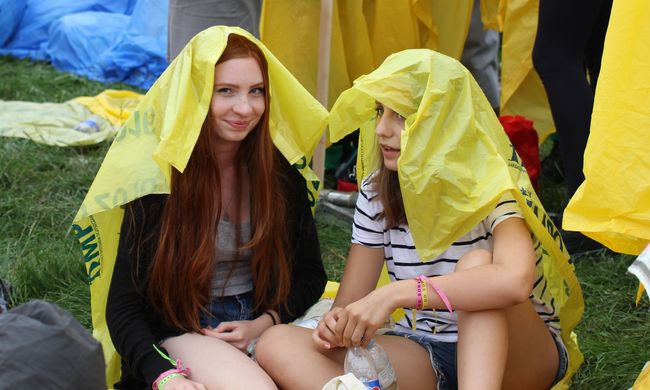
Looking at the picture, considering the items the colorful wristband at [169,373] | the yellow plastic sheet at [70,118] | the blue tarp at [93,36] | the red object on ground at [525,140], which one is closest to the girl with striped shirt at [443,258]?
the colorful wristband at [169,373]

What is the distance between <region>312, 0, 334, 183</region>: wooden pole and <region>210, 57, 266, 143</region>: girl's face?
1230 mm

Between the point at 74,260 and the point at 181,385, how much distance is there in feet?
3.91

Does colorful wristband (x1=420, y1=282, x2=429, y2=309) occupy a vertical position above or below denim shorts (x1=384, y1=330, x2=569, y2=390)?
above

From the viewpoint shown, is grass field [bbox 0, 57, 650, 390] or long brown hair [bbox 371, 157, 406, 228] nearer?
long brown hair [bbox 371, 157, 406, 228]

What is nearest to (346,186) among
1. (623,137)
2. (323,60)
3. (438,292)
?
(323,60)

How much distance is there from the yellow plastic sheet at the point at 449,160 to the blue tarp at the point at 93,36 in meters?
3.98

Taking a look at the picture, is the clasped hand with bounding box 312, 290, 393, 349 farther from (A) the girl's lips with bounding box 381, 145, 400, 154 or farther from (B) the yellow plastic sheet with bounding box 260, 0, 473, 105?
(B) the yellow plastic sheet with bounding box 260, 0, 473, 105

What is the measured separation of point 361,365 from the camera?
86.9 inches

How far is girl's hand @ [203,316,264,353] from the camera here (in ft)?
7.82

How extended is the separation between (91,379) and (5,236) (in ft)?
7.44

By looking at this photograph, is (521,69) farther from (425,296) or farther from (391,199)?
(425,296)

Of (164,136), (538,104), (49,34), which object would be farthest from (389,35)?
(49,34)

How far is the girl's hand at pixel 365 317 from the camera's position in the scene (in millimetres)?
2139

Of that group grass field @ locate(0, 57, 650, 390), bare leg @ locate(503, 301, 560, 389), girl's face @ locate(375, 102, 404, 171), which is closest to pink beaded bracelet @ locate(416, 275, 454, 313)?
bare leg @ locate(503, 301, 560, 389)
